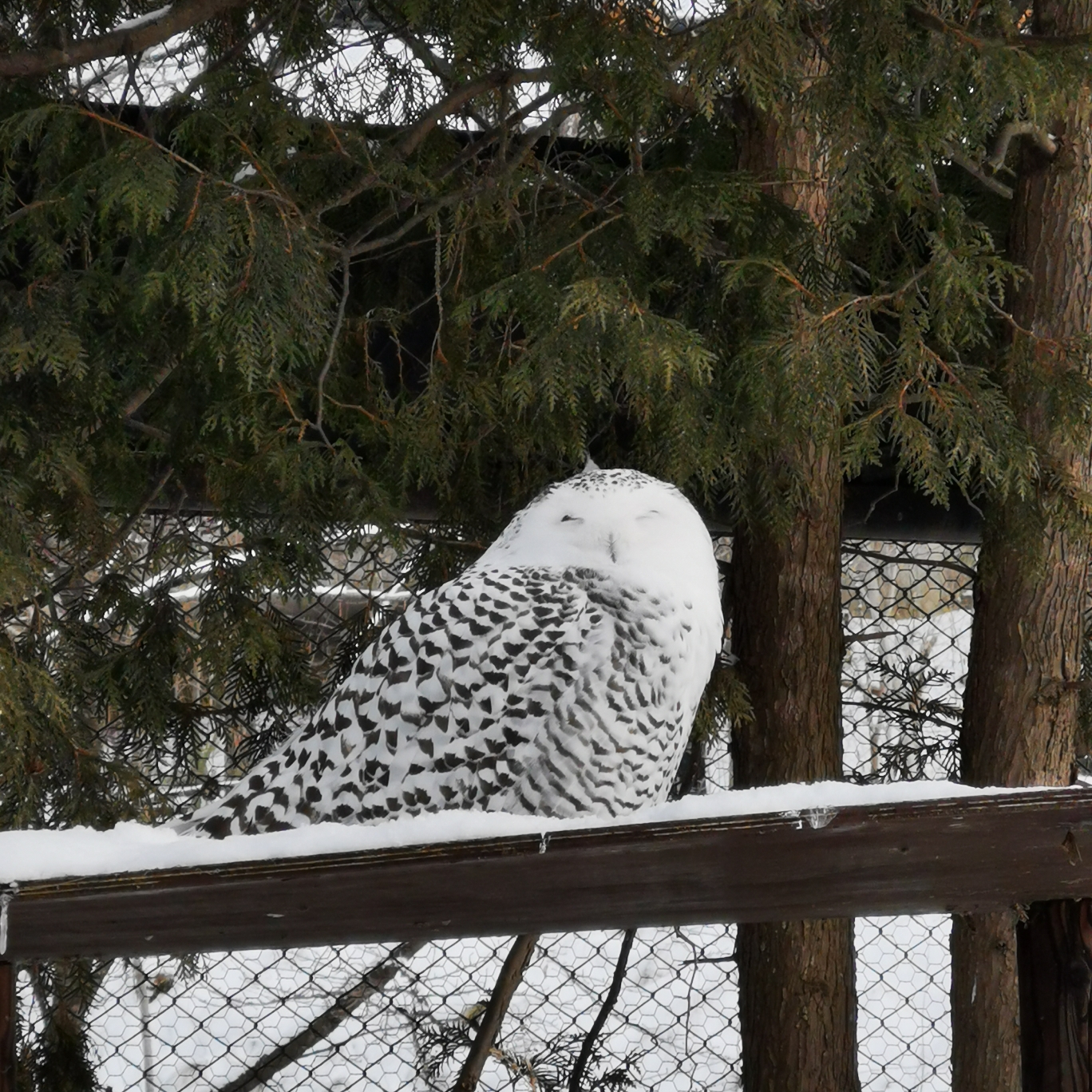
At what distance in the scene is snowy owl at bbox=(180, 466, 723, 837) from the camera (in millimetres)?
2031

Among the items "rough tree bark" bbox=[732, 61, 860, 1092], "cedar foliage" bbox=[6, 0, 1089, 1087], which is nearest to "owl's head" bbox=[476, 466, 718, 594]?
"cedar foliage" bbox=[6, 0, 1089, 1087]

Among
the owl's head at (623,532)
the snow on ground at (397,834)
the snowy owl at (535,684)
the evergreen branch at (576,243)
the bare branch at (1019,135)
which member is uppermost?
the bare branch at (1019,135)

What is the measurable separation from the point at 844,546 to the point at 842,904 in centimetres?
210

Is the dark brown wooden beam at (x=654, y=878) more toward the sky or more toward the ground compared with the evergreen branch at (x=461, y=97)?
more toward the ground

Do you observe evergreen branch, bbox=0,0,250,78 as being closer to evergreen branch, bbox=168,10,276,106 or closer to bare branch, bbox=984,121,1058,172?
evergreen branch, bbox=168,10,276,106

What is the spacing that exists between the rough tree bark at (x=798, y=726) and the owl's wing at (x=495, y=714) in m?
0.84

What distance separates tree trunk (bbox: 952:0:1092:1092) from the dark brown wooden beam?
4.68 feet

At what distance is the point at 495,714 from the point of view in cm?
204

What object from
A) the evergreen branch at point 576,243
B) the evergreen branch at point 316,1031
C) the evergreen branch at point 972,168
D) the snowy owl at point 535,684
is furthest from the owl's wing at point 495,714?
the evergreen branch at point 316,1031

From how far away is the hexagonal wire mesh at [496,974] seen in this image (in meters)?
3.15

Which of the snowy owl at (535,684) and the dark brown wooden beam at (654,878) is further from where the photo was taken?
the snowy owl at (535,684)

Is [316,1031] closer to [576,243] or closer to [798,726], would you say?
[798,726]

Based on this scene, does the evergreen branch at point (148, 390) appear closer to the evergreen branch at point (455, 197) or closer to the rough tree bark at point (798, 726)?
the evergreen branch at point (455, 197)

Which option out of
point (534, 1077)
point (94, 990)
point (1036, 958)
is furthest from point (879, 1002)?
point (1036, 958)
